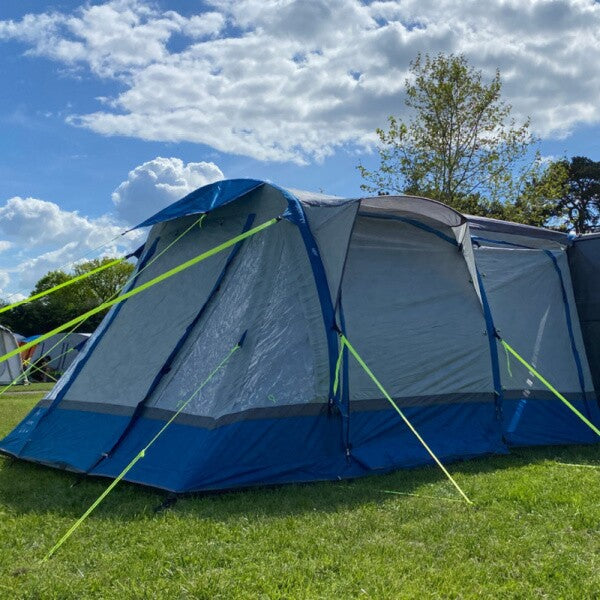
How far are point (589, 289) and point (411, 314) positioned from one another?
278 centimetres

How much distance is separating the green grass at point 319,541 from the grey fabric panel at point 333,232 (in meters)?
1.70

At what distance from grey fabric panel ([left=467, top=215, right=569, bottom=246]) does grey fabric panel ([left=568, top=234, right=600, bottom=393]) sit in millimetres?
229

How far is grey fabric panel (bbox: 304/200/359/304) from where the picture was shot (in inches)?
229

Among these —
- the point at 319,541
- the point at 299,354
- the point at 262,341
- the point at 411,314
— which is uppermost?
the point at 411,314

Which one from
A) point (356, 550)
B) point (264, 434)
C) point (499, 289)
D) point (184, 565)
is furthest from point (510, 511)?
point (499, 289)

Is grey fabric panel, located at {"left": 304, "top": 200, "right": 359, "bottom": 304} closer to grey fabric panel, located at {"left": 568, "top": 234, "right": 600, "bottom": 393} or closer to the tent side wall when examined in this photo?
the tent side wall

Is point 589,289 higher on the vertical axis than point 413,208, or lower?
lower

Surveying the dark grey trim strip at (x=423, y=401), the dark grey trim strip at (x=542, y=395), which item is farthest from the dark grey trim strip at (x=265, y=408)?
the dark grey trim strip at (x=542, y=395)

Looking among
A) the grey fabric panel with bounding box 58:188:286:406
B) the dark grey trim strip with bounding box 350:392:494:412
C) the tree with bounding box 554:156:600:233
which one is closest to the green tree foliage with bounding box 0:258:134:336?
the tree with bounding box 554:156:600:233

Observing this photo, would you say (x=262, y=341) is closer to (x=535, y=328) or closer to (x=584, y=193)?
(x=535, y=328)

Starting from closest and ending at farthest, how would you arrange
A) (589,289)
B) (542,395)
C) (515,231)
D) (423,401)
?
1. (423,401)
2. (542,395)
3. (515,231)
4. (589,289)

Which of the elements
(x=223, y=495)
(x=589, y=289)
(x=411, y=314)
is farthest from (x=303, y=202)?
(x=589, y=289)

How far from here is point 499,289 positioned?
288 inches

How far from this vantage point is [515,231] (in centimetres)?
775
